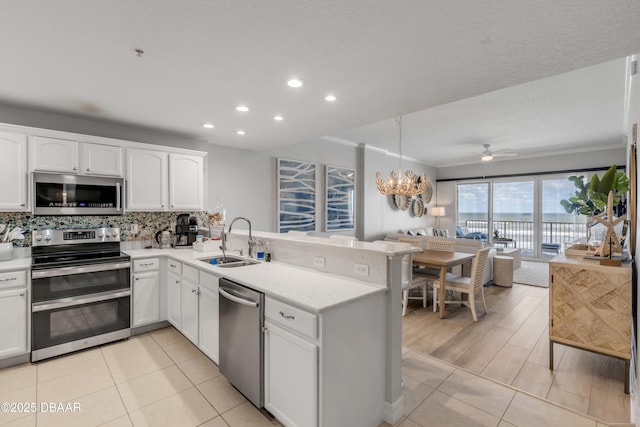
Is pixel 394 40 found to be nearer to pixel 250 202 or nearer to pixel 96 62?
pixel 96 62

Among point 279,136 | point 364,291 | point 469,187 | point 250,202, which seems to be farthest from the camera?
point 469,187

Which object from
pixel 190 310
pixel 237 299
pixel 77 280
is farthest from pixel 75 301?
pixel 237 299

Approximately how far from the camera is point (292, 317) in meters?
1.75

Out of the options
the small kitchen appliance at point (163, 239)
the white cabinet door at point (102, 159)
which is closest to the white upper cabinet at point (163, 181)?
the white cabinet door at point (102, 159)

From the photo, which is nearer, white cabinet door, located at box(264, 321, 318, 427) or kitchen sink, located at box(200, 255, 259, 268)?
white cabinet door, located at box(264, 321, 318, 427)

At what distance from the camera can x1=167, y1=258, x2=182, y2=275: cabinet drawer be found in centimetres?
314

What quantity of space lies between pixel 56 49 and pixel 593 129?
7.66 m

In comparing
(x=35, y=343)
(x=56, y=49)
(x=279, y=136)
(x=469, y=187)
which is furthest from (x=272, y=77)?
(x=469, y=187)

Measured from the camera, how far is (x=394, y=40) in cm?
180

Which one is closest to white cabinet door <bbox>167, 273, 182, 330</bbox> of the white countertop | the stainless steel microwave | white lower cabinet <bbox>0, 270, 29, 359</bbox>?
the white countertop

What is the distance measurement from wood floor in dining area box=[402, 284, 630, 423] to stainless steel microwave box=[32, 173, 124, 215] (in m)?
3.68

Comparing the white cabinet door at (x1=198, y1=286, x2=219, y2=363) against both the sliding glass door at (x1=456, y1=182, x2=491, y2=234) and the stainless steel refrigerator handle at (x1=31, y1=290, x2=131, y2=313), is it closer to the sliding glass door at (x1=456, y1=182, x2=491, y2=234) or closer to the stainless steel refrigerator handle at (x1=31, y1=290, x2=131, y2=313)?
the stainless steel refrigerator handle at (x1=31, y1=290, x2=131, y2=313)

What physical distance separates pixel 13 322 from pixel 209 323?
1.77 m

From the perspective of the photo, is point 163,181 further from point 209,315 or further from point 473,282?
point 473,282
